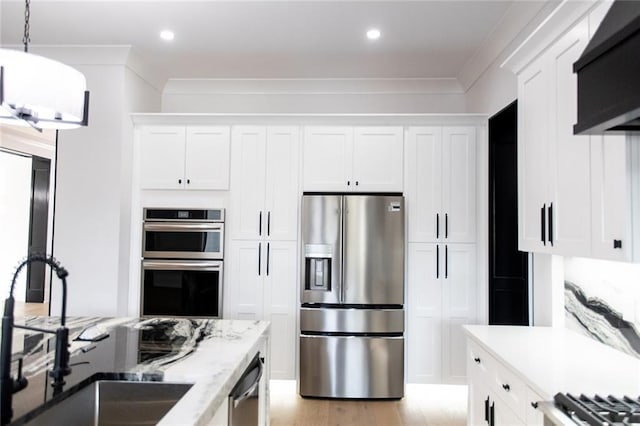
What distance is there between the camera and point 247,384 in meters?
1.60

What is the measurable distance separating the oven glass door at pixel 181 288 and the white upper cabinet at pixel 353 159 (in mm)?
1154

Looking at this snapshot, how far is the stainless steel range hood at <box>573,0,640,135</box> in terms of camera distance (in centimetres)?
116

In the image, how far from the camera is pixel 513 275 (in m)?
3.39

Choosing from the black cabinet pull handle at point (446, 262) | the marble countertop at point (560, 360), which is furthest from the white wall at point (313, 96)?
the marble countertop at point (560, 360)

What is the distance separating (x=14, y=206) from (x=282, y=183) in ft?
17.2

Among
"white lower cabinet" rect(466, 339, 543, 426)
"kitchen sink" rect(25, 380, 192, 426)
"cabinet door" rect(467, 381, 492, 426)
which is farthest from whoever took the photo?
"cabinet door" rect(467, 381, 492, 426)

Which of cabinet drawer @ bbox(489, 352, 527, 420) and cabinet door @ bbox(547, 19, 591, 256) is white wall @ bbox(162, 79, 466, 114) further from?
cabinet drawer @ bbox(489, 352, 527, 420)

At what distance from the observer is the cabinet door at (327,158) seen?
3613 millimetres

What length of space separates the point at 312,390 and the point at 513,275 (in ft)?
6.30

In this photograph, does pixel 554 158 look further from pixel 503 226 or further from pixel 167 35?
pixel 167 35

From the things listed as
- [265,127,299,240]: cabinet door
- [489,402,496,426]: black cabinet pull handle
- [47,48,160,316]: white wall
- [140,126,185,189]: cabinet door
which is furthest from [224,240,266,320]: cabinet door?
[489,402,496,426]: black cabinet pull handle

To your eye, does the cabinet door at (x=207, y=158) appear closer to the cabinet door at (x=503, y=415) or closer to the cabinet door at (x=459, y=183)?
the cabinet door at (x=459, y=183)

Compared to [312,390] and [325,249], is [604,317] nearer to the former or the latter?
[325,249]

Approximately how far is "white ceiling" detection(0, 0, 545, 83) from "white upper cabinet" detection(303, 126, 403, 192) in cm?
68
